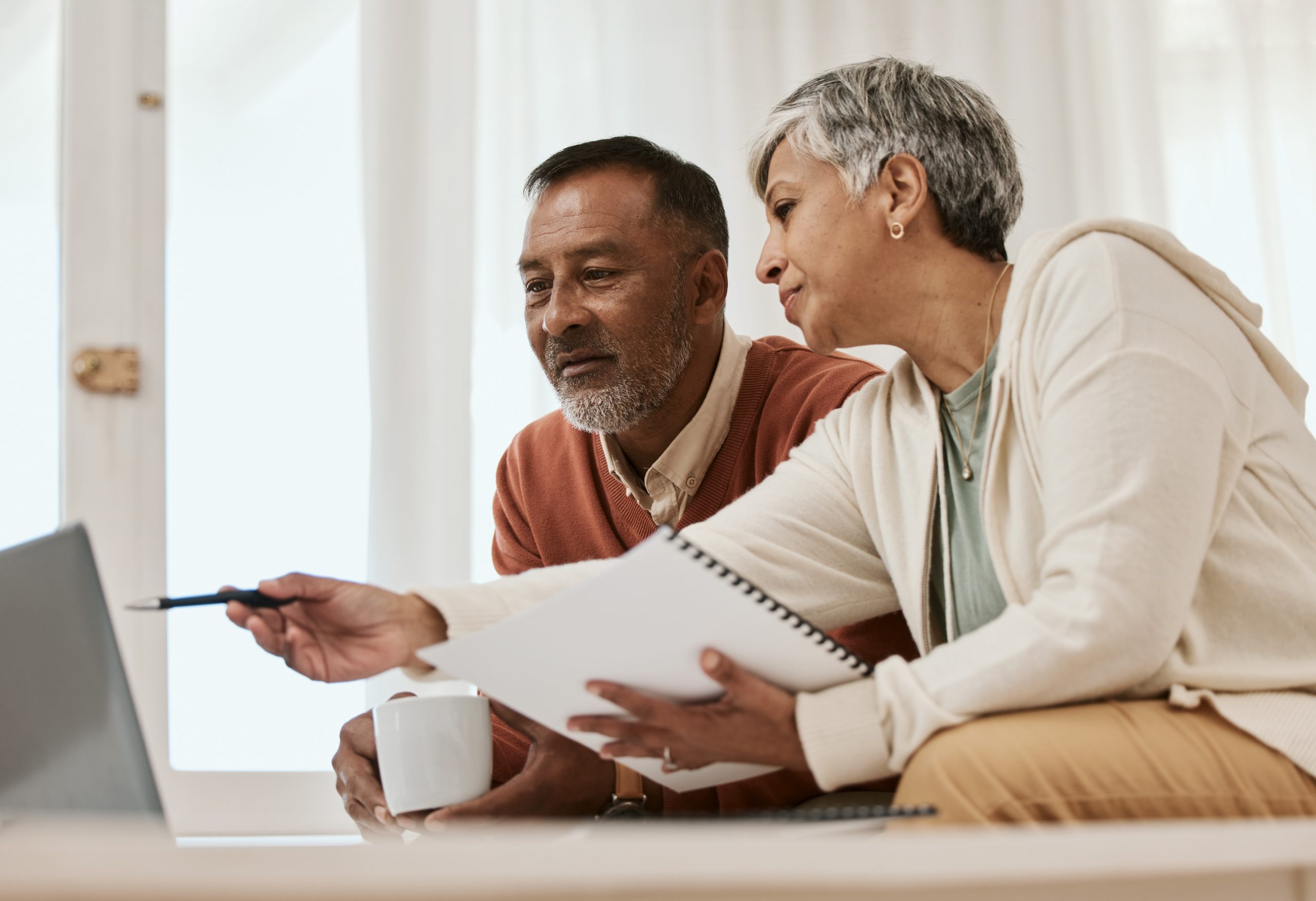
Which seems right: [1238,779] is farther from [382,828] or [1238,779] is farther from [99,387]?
[99,387]

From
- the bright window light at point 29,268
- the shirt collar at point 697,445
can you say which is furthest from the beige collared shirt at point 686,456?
the bright window light at point 29,268

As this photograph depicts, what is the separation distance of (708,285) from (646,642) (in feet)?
3.42

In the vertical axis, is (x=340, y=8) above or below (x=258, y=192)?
above

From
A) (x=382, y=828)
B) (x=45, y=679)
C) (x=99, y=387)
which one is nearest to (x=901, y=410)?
(x=382, y=828)

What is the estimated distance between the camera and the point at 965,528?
127 cm

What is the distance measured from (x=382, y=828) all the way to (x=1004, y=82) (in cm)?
199

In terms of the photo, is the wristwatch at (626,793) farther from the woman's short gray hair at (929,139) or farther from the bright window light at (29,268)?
the bright window light at (29,268)

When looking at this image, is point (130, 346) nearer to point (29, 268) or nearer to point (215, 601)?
point (29, 268)

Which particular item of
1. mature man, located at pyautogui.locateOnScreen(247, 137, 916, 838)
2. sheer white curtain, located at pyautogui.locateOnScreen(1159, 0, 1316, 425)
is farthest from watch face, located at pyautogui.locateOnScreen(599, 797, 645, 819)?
sheer white curtain, located at pyautogui.locateOnScreen(1159, 0, 1316, 425)

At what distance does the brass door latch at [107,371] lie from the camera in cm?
222

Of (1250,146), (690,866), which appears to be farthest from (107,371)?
(1250,146)

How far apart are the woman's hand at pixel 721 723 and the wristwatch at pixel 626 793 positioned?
15.8 inches

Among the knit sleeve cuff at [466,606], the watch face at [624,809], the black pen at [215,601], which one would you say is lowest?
the watch face at [624,809]

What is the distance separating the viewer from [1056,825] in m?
0.83
